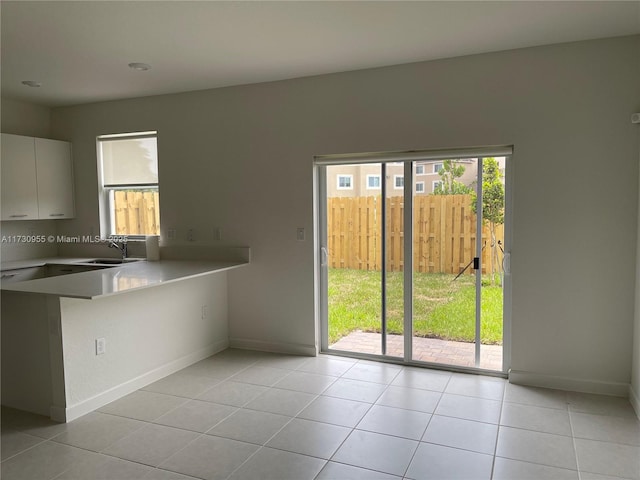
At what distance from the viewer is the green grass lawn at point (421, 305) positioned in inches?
152

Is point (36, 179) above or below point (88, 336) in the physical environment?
above

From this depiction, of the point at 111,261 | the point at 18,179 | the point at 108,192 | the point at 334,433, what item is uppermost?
the point at 18,179

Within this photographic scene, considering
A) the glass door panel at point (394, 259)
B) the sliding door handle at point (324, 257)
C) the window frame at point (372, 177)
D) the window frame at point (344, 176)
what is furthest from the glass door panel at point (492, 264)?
the sliding door handle at point (324, 257)

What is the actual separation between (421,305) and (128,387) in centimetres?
246

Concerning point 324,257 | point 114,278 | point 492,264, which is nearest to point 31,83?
point 114,278

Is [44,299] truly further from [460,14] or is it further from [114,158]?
[460,14]

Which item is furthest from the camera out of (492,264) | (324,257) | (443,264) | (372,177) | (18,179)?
(18,179)

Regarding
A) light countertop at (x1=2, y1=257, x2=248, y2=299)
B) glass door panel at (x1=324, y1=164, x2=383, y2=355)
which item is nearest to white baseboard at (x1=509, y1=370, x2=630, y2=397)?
glass door panel at (x1=324, y1=164, x2=383, y2=355)

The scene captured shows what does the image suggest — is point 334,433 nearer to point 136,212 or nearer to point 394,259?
point 394,259

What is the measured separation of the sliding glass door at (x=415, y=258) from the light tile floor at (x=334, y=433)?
0.38 metres

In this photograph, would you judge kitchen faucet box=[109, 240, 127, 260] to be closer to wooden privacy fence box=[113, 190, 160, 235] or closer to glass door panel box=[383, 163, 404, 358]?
wooden privacy fence box=[113, 190, 160, 235]

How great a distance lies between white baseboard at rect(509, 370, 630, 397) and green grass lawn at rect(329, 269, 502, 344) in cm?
35

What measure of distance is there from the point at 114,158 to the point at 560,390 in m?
4.87

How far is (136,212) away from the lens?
16.9 ft
